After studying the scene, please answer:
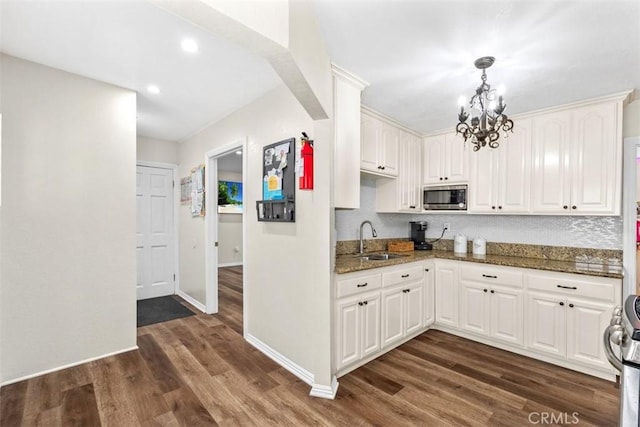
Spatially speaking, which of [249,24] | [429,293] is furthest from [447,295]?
[249,24]

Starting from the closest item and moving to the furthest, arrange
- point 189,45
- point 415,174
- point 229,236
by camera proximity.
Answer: point 189,45
point 415,174
point 229,236

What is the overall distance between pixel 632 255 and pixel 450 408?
7.57ft

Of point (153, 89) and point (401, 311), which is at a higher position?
point (153, 89)

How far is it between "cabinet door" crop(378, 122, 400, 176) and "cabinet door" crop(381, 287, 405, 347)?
132cm

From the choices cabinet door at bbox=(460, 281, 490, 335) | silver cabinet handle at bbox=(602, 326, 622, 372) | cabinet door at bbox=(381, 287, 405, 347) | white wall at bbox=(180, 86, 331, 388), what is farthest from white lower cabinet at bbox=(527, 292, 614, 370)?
white wall at bbox=(180, 86, 331, 388)

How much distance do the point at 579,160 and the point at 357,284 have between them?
247cm

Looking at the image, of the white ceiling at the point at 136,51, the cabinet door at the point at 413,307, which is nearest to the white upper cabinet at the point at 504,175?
the cabinet door at the point at 413,307

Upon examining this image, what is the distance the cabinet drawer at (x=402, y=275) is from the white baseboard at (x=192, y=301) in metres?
2.61

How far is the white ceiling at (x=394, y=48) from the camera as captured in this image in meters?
1.62

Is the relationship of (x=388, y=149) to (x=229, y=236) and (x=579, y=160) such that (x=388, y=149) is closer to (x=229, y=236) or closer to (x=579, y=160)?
(x=579, y=160)

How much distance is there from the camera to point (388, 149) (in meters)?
3.28

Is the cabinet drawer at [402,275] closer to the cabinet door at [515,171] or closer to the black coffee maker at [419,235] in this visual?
the black coffee maker at [419,235]

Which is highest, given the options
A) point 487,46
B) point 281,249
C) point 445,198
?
point 487,46

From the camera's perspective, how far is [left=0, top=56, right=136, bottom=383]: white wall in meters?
2.28
